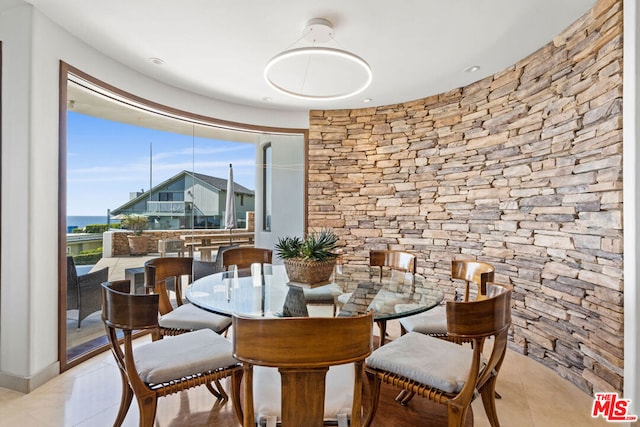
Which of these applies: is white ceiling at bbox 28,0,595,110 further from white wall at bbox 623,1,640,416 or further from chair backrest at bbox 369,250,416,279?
chair backrest at bbox 369,250,416,279

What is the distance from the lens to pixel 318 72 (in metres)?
3.26

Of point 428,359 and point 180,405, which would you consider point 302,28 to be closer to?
point 428,359

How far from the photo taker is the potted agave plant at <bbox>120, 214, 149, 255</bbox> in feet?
11.3

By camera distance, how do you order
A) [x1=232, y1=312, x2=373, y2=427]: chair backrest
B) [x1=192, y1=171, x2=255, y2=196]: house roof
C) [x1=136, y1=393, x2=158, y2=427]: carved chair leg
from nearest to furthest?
[x1=232, y1=312, x2=373, y2=427]: chair backrest
[x1=136, y1=393, x2=158, y2=427]: carved chair leg
[x1=192, y1=171, x2=255, y2=196]: house roof

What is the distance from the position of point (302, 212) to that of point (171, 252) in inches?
65.9

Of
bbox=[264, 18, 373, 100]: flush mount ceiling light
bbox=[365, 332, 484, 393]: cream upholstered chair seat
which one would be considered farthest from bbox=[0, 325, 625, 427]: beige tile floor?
bbox=[264, 18, 373, 100]: flush mount ceiling light

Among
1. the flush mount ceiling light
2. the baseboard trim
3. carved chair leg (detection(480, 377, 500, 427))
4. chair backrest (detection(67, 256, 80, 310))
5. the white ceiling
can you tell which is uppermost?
the white ceiling

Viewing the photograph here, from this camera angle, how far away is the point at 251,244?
15.2 feet

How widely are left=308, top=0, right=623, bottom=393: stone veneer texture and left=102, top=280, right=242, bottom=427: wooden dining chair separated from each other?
240 cm

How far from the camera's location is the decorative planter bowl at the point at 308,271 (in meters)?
2.29

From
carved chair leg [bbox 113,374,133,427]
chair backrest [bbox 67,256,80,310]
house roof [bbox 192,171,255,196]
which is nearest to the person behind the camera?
carved chair leg [bbox 113,374,133,427]

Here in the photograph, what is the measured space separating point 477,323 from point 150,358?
1.55 metres

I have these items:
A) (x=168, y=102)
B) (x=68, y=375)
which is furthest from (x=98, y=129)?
(x=68, y=375)

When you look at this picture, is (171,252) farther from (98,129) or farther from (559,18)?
(559,18)
